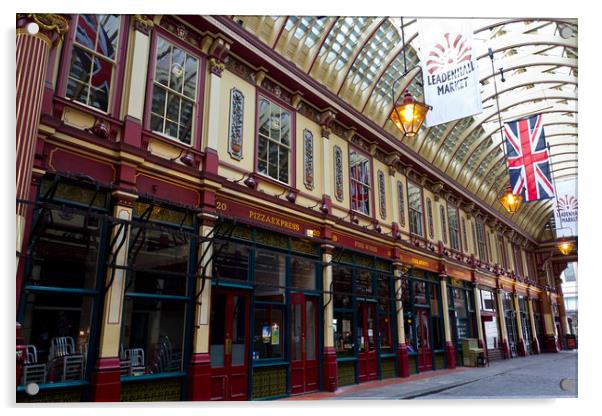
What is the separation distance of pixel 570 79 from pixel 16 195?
49.2ft

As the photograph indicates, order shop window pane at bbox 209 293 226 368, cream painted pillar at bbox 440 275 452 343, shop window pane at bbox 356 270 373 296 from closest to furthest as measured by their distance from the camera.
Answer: shop window pane at bbox 209 293 226 368, shop window pane at bbox 356 270 373 296, cream painted pillar at bbox 440 275 452 343

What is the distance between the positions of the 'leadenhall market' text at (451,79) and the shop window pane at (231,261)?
14.8 feet

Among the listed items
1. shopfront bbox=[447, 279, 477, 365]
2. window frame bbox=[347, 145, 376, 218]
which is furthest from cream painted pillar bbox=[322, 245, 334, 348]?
shopfront bbox=[447, 279, 477, 365]

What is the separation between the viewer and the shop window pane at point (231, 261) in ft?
27.2

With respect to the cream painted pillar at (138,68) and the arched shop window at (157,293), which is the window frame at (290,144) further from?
the cream painted pillar at (138,68)

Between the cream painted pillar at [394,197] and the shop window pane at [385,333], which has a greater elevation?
the cream painted pillar at [394,197]

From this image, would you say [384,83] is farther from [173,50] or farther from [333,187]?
[173,50]

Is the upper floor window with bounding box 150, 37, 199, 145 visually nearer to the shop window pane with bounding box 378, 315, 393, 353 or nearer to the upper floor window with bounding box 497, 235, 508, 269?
the shop window pane with bounding box 378, 315, 393, 353

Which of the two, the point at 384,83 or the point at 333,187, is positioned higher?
the point at 384,83

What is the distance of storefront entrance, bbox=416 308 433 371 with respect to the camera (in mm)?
14453

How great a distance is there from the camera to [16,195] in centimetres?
509

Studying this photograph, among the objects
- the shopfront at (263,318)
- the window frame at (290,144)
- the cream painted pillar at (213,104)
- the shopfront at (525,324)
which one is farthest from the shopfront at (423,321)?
the shopfront at (525,324)

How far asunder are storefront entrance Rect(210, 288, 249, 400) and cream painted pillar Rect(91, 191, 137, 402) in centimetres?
193
